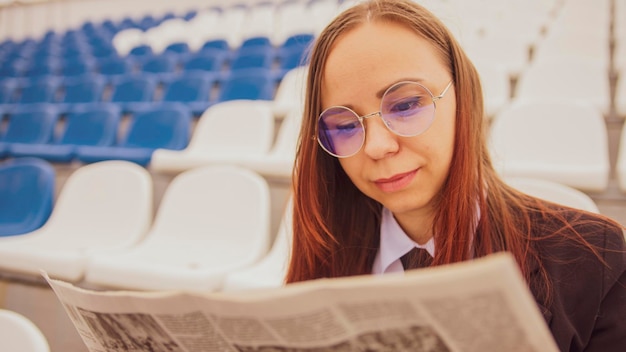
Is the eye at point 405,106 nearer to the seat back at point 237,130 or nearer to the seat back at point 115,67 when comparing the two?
the seat back at point 237,130

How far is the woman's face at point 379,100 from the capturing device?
1.46 feet

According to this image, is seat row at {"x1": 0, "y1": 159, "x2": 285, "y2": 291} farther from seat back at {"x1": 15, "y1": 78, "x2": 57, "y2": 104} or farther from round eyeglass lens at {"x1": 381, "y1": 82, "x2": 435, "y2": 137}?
seat back at {"x1": 15, "y1": 78, "x2": 57, "y2": 104}

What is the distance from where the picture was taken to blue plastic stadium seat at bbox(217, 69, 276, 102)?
2.56m

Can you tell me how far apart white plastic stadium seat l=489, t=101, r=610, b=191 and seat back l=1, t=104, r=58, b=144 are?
224cm

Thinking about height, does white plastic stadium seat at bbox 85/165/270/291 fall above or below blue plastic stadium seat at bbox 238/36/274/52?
Answer: below

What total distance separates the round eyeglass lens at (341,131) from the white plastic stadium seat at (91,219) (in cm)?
86

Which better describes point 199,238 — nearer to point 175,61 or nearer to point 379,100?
point 379,100

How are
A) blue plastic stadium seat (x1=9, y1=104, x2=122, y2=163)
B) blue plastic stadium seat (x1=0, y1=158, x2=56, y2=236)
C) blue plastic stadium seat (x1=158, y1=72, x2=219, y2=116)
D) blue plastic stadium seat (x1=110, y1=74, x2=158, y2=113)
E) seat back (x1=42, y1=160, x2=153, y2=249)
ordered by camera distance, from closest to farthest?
1. seat back (x1=42, y1=160, x2=153, y2=249)
2. blue plastic stadium seat (x1=0, y1=158, x2=56, y2=236)
3. blue plastic stadium seat (x1=9, y1=104, x2=122, y2=163)
4. blue plastic stadium seat (x1=158, y1=72, x2=219, y2=116)
5. blue plastic stadium seat (x1=110, y1=74, x2=158, y2=113)

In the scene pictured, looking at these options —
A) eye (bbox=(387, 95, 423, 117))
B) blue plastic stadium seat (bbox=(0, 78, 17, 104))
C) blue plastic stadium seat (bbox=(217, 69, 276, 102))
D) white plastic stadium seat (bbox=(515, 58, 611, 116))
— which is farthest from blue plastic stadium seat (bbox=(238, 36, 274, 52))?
eye (bbox=(387, 95, 423, 117))

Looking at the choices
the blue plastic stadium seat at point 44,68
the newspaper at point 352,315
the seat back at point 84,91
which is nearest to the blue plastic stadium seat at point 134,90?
the seat back at point 84,91

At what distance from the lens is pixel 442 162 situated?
0.47 metres

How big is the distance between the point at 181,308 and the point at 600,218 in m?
0.41

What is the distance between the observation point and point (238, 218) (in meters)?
1.22

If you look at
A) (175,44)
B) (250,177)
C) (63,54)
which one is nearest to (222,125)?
(250,177)
